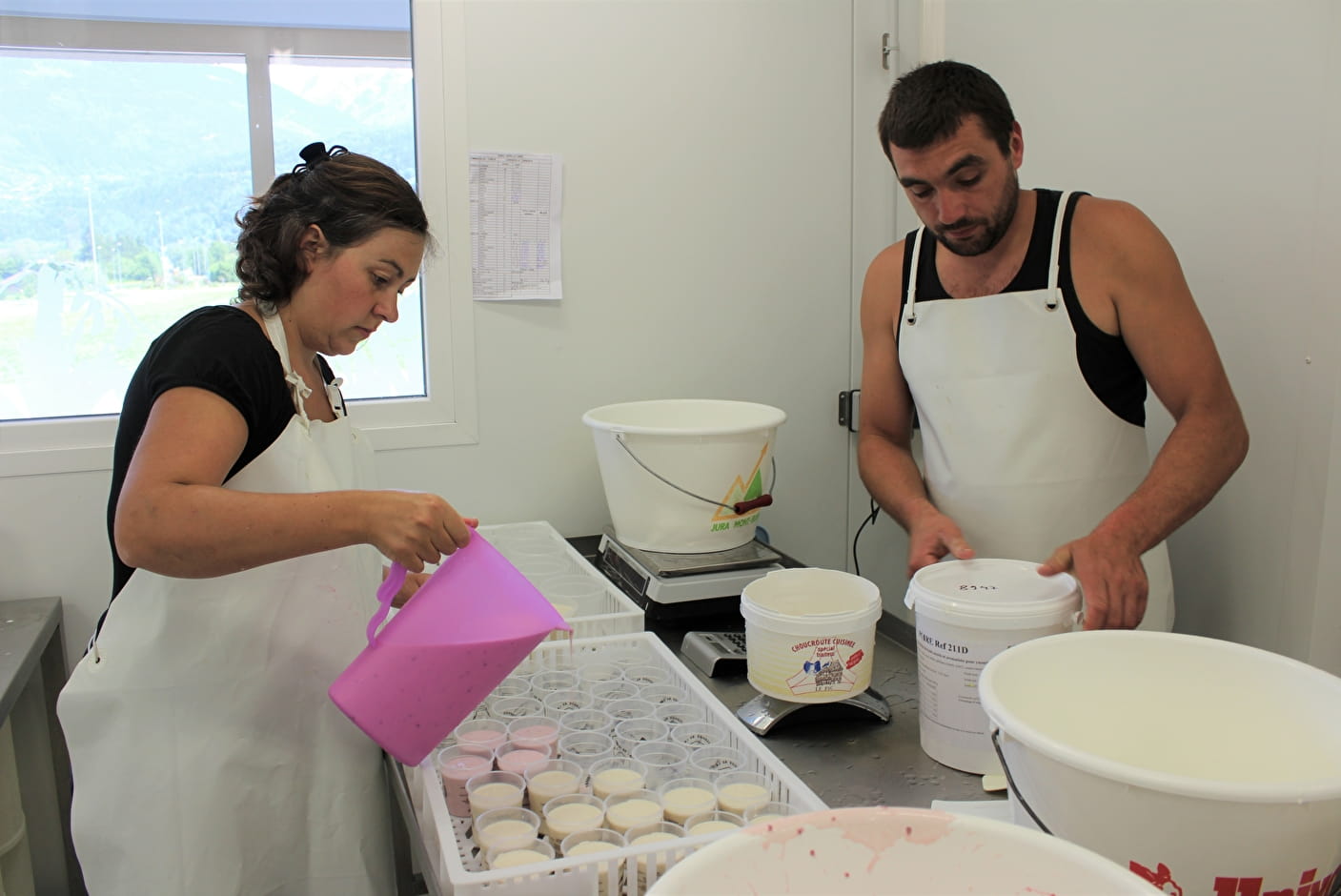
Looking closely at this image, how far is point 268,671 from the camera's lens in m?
1.37

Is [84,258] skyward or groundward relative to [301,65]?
groundward

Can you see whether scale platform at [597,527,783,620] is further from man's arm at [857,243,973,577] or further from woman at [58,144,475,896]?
woman at [58,144,475,896]

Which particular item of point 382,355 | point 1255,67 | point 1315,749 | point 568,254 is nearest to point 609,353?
point 568,254

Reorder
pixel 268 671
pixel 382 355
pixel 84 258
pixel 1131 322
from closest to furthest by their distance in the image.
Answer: pixel 268 671
pixel 1131 322
pixel 84 258
pixel 382 355

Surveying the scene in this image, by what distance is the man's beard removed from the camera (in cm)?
161

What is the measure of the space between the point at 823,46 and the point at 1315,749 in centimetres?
202

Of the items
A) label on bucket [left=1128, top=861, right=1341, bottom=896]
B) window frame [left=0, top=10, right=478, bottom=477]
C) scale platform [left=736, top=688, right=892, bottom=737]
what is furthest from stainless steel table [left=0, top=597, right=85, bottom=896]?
label on bucket [left=1128, top=861, right=1341, bottom=896]

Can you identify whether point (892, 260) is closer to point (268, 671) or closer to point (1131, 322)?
point (1131, 322)

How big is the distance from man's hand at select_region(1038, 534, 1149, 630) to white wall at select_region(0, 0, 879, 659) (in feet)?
4.22

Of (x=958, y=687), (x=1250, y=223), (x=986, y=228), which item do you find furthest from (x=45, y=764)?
(x=1250, y=223)

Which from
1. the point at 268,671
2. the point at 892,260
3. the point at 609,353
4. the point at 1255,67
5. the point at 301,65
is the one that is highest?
the point at 301,65

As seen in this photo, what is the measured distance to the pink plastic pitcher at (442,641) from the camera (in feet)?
3.72

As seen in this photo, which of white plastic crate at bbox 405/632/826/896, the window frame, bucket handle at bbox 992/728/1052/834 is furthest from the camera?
the window frame

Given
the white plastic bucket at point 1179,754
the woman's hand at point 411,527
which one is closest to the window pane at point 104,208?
the woman's hand at point 411,527
